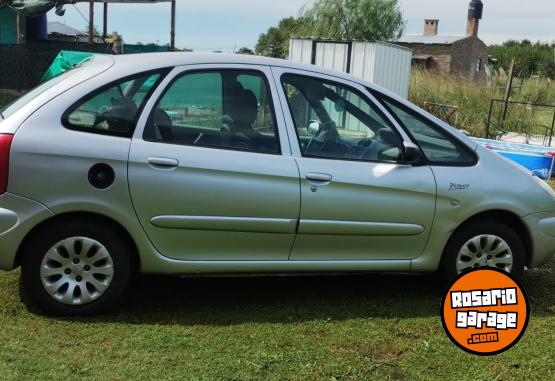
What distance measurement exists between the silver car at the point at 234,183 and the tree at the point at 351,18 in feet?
120

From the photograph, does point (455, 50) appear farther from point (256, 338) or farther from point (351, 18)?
point (256, 338)

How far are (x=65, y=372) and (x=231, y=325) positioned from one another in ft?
3.55

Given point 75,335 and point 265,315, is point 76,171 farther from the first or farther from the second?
point 265,315

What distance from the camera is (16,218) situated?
11.8 ft

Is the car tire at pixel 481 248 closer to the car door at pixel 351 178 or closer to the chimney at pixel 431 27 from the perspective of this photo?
the car door at pixel 351 178

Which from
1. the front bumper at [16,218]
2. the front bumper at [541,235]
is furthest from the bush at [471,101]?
the front bumper at [16,218]

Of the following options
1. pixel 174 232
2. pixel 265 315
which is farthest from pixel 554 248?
pixel 174 232

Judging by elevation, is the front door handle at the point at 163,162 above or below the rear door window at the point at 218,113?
below

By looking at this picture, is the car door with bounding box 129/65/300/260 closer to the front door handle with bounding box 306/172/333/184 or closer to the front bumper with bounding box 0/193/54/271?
the front door handle with bounding box 306/172/333/184

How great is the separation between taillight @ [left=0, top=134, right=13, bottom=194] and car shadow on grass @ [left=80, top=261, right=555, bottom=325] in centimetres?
102


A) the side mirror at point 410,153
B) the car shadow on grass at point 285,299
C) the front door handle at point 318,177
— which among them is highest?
the side mirror at point 410,153

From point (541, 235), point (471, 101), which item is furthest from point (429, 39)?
point (541, 235)

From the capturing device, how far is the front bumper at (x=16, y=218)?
357 centimetres

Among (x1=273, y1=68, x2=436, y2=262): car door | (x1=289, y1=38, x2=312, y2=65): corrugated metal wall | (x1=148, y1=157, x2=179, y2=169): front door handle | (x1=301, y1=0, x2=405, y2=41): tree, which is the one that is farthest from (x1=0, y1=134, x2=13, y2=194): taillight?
(x1=301, y1=0, x2=405, y2=41): tree
